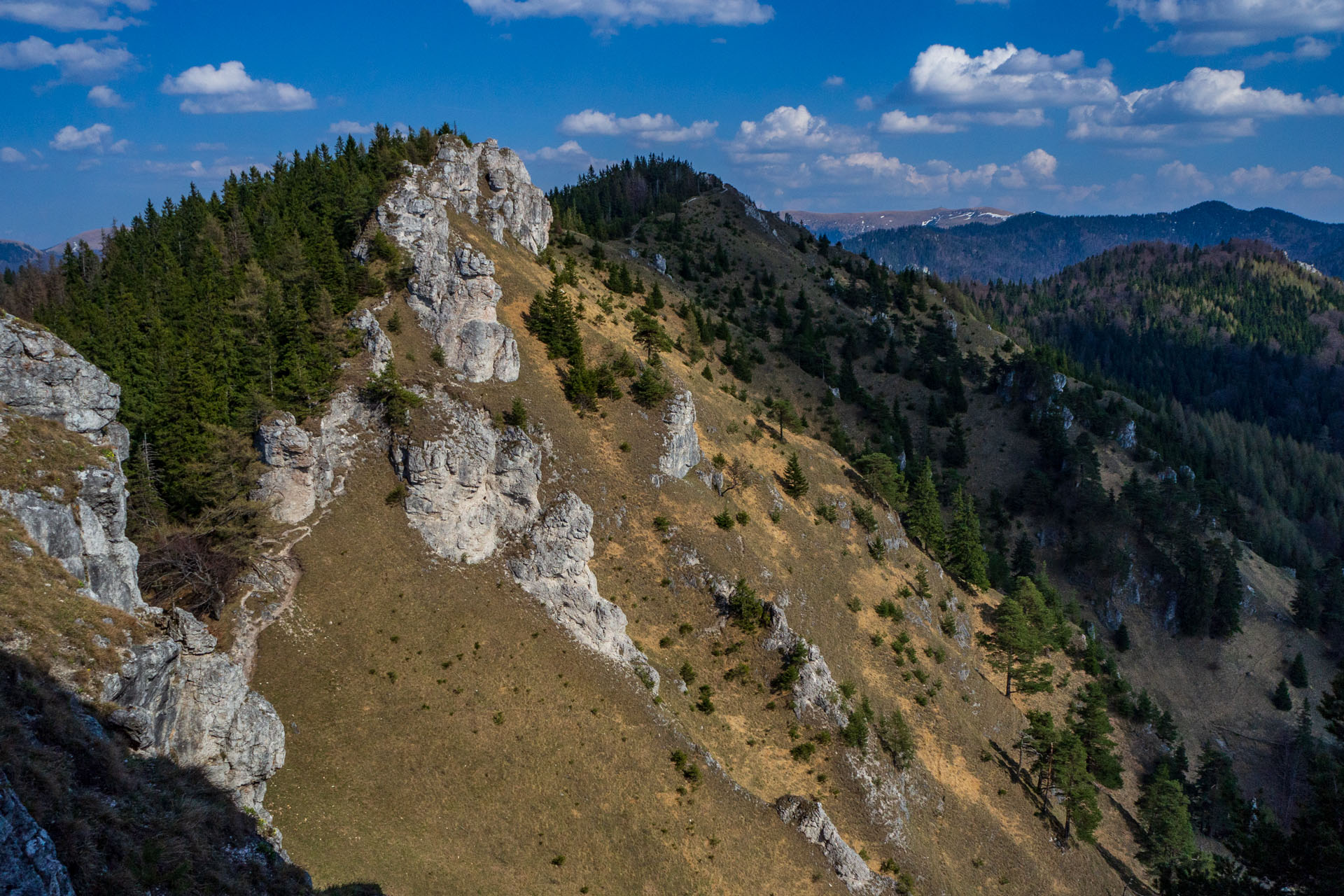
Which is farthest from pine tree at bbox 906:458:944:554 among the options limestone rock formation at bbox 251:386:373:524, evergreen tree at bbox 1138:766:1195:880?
limestone rock formation at bbox 251:386:373:524

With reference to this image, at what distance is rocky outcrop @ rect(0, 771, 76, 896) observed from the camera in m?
14.3

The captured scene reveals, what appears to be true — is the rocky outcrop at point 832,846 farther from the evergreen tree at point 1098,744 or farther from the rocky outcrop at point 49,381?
the rocky outcrop at point 49,381

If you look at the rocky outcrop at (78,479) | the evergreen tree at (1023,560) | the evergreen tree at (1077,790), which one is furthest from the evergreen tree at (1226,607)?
the rocky outcrop at (78,479)

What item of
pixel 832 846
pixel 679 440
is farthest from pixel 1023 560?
pixel 832 846

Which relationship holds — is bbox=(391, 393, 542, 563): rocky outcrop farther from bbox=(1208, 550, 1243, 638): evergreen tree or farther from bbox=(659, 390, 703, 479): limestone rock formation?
bbox=(1208, 550, 1243, 638): evergreen tree

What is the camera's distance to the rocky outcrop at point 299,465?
53156 millimetres

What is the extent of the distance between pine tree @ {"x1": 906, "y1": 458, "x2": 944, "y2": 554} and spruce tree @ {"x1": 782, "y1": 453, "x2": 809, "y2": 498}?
20809mm

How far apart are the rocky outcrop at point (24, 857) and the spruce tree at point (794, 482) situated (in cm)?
7369

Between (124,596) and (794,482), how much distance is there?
65434 mm

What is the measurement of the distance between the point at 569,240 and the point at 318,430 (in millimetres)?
74771

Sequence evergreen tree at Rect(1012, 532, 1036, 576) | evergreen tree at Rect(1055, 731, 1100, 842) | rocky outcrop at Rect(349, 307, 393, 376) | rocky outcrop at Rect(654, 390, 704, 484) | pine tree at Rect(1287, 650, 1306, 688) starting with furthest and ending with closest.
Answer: evergreen tree at Rect(1012, 532, 1036, 576), pine tree at Rect(1287, 650, 1306, 688), rocky outcrop at Rect(654, 390, 704, 484), evergreen tree at Rect(1055, 731, 1100, 842), rocky outcrop at Rect(349, 307, 393, 376)

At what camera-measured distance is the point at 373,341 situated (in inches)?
2456

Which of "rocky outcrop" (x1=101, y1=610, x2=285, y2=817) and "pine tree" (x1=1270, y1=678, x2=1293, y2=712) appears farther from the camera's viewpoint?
"pine tree" (x1=1270, y1=678, x2=1293, y2=712)

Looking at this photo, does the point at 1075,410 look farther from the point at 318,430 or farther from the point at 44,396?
the point at 44,396
